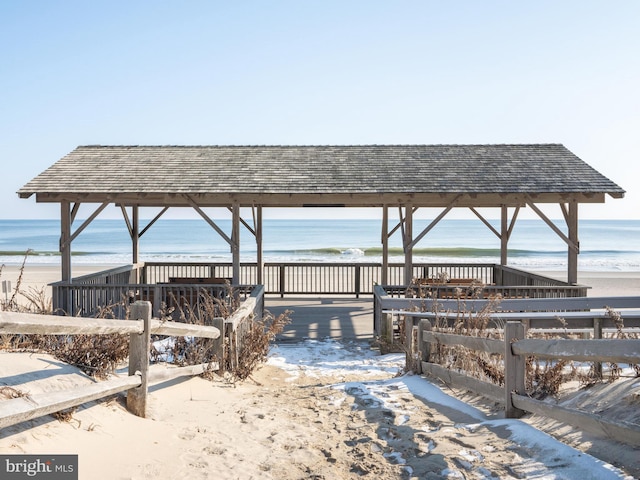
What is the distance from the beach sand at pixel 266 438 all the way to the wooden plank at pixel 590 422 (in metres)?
0.17

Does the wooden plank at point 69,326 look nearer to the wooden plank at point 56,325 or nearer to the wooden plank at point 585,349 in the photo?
the wooden plank at point 56,325

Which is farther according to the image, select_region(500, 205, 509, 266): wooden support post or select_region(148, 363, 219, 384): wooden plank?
select_region(500, 205, 509, 266): wooden support post

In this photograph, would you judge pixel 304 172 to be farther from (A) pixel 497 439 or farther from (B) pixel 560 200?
(A) pixel 497 439

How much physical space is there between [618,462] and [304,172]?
11.8 meters

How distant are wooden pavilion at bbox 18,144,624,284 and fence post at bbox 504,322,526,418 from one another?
23.6 feet

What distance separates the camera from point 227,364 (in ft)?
24.8

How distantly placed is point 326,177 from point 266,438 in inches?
403

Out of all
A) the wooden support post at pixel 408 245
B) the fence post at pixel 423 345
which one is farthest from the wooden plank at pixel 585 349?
the wooden support post at pixel 408 245

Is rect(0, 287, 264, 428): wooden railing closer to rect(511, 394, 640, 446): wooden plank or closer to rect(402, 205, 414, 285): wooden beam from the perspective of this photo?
rect(511, 394, 640, 446): wooden plank

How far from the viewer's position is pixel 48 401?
359cm

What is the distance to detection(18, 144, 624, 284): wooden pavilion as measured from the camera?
44.4ft

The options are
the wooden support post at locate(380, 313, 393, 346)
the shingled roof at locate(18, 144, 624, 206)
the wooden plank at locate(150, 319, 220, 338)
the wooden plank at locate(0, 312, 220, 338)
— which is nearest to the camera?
the wooden plank at locate(0, 312, 220, 338)

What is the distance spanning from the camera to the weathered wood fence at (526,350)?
3.80 metres

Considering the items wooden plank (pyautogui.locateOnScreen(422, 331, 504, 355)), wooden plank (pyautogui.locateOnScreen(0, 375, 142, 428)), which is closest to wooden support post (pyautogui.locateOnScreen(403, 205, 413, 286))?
wooden plank (pyautogui.locateOnScreen(422, 331, 504, 355))
